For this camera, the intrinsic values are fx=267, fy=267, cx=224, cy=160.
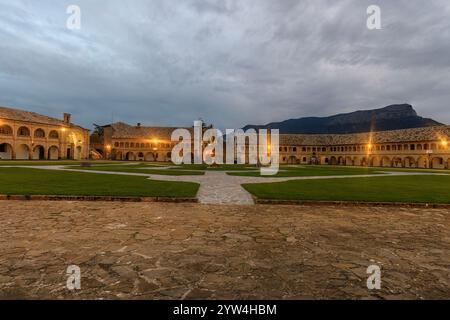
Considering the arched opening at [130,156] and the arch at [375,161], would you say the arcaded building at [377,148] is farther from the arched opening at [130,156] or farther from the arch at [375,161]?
the arched opening at [130,156]

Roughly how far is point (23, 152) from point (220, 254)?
64843 millimetres

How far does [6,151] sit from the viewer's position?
52.1 metres

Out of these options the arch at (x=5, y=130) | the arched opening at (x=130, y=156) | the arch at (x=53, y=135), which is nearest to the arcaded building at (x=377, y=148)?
the arched opening at (x=130, y=156)

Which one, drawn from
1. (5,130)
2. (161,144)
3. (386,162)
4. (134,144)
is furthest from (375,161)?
(5,130)

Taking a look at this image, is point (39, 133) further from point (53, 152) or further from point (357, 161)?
point (357, 161)

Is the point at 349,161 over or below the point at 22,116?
below

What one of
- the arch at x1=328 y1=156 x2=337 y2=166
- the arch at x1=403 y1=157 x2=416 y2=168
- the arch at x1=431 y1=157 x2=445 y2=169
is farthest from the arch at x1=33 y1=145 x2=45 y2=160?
the arch at x1=431 y1=157 x2=445 y2=169

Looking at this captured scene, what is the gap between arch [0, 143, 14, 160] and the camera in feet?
169

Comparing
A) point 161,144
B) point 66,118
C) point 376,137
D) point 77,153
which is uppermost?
point 66,118

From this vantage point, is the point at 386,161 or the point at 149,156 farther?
the point at 149,156

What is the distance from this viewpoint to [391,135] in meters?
65.2

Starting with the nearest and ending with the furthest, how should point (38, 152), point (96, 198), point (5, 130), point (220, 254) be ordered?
point (220, 254) < point (96, 198) < point (5, 130) < point (38, 152)

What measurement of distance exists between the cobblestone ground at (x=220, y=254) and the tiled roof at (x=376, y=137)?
6171 cm
